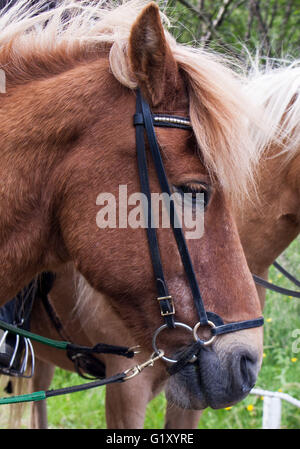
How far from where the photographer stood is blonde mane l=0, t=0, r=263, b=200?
1.61 m

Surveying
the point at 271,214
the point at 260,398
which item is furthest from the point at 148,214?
the point at 260,398

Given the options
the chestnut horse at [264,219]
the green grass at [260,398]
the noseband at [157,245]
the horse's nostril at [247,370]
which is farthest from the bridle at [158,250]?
the green grass at [260,398]

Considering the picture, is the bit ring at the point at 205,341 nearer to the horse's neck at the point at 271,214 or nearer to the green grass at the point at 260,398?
the horse's neck at the point at 271,214

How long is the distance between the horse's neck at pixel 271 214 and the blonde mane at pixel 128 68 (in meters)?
0.94

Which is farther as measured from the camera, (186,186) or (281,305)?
(281,305)

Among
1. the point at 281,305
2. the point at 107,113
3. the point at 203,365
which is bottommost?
the point at 281,305

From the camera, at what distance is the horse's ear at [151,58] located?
1.49 meters

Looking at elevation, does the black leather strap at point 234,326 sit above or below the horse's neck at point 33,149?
below

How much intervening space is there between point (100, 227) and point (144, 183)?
19 cm

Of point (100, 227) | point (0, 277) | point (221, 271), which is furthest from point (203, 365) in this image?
point (0, 277)

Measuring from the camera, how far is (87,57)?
1699mm

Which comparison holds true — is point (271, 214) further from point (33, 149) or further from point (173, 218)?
point (33, 149)
